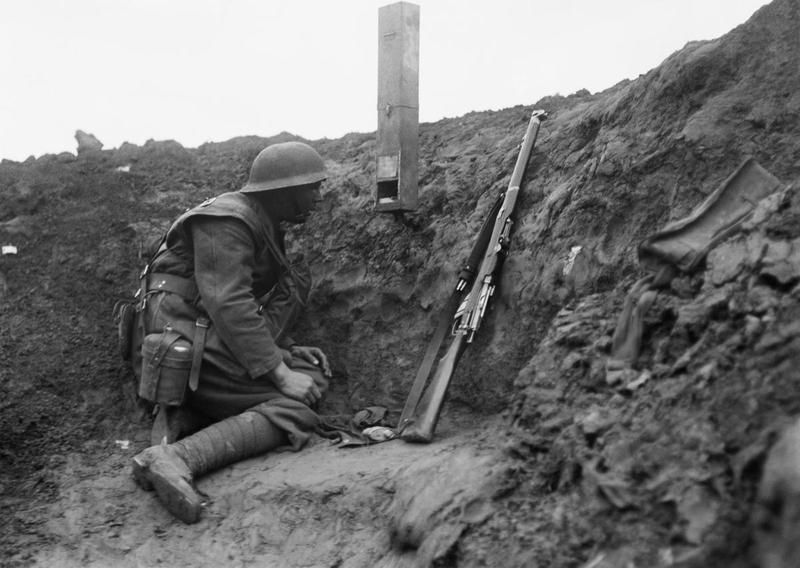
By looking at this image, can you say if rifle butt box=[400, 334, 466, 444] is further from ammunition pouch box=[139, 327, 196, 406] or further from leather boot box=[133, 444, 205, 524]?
ammunition pouch box=[139, 327, 196, 406]

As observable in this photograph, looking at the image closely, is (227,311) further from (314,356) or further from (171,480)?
(171,480)

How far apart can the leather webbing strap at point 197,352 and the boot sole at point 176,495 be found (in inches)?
29.2

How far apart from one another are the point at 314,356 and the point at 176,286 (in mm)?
1102

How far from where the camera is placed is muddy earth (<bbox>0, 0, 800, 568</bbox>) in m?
3.88

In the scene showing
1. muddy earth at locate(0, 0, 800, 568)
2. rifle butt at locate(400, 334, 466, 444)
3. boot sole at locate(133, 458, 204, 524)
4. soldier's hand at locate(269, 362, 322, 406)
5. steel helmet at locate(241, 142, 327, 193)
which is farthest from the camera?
steel helmet at locate(241, 142, 327, 193)

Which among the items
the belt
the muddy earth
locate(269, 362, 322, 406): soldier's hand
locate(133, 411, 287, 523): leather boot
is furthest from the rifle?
the belt

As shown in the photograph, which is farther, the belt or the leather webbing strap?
the belt

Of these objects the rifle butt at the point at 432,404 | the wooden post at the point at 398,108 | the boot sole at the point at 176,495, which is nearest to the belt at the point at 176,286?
the boot sole at the point at 176,495

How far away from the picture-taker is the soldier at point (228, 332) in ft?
21.5

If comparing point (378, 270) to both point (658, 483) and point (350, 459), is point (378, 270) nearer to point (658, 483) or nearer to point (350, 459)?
point (350, 459)

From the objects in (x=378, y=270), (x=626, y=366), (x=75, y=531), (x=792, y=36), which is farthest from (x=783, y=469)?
(x=378, y=270)

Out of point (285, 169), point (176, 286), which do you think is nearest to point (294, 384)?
point (176, 286)

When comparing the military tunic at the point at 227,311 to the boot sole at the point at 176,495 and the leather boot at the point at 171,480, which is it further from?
the boot sole at the point at 176,495

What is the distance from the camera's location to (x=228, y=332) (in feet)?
21.6
